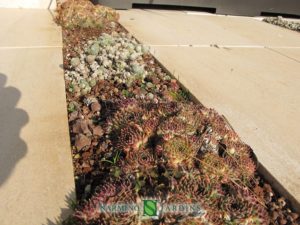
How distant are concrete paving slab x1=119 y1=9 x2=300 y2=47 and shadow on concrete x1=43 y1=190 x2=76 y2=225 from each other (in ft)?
9.36

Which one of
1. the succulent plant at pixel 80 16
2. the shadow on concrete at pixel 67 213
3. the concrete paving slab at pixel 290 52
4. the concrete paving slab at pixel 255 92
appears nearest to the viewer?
the shadow on concrete at pixel 67 213

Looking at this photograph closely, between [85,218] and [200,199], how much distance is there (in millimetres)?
566

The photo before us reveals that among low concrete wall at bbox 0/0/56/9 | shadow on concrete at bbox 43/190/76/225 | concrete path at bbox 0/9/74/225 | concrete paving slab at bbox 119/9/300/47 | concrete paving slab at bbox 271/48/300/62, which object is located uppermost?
low concrete wall at bbox 0/0/56/9

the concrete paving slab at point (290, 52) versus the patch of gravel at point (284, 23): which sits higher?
the patch of gravel at point (284, 23)

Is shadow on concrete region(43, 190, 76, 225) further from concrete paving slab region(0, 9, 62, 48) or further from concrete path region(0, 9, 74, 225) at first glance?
concrete paving slab region(0, 9, 62, 48)

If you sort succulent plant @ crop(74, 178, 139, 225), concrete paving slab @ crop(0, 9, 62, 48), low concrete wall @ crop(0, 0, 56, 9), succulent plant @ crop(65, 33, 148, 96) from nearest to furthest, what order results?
succulent plant @ crop(74, 178, 139, 225) < succulent plant @ crop(65, 33, 148, 96) < concrete paving slab @ crop(0, 9, 62, 48) < low concrete wall @ crop(0, 0, 56, 9)

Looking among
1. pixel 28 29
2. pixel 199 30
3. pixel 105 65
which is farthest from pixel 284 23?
pixel 28 29

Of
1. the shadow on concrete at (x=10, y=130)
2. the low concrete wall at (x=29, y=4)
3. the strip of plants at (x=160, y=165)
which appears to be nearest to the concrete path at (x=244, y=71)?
the strip of plants at (x=160, y=165)

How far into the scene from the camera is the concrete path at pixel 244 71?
7.88 ft

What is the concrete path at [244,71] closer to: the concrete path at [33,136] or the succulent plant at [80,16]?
the succulent plant at [80,16]

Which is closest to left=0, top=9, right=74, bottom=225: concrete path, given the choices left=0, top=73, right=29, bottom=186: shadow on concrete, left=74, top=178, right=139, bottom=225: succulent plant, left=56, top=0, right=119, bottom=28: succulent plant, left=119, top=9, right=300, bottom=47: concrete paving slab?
left=0, top=73, right=29, bottom=186: shadow on concrete

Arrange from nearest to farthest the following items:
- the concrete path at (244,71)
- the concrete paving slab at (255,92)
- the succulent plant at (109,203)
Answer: the succulent plant at (109,203) → the concrete paving slab at (255,92) → the concrete path at (244,71)

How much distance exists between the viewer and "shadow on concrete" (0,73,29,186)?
6.54 feet

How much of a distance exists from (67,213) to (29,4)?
16.6 ft
